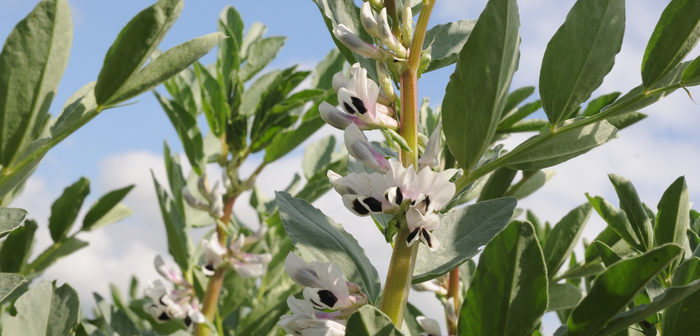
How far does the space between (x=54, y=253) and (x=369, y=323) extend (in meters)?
1.44

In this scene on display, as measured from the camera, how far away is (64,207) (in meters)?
1.87

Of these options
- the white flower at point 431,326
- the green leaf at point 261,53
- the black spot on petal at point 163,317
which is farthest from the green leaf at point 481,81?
the green leaf at point 261,53

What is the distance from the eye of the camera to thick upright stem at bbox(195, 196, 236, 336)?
202 centimetres

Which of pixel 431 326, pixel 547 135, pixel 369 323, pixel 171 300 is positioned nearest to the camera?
pixel 369 323

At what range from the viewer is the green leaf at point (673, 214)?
1089mm

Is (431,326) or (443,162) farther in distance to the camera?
(443,162)

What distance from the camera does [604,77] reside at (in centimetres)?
97

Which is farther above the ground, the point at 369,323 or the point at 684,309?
the point at 369,323

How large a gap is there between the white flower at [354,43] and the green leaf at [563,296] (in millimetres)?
776

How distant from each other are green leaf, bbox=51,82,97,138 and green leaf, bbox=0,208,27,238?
0.47ft

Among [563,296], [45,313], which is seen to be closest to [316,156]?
[563,296]

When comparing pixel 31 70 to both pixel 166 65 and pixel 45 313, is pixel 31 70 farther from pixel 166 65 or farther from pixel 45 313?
pixel 45 313

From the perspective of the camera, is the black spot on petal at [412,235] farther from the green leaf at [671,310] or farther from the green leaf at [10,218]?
the green leaf at [10,218]

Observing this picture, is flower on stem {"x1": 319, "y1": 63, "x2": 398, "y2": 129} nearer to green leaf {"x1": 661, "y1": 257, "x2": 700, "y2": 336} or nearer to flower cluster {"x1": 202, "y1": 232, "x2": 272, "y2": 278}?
green leaf {"x1": 661, "y1": 257, "x2": 700, "y2": 336}
